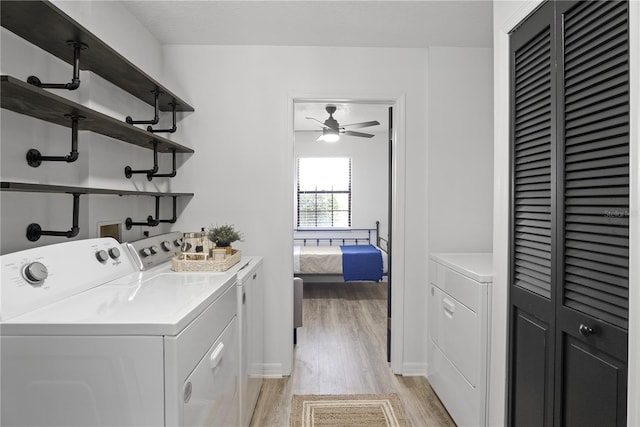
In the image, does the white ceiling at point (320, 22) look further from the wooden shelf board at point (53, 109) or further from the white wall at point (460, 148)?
the wooden shelf board at point (53, 109)

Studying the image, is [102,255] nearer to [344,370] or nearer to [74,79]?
[74,79]

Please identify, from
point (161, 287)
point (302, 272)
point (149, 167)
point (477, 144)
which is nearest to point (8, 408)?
point (161, 287)

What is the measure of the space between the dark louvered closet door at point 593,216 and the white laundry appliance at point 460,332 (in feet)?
1.88

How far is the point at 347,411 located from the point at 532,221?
5.12 ft

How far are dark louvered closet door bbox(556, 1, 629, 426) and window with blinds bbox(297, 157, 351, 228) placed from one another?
5.36m

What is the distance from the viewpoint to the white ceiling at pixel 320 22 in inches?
90.1

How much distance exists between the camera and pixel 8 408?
112 centimetres

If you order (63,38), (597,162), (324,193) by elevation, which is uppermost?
(63,38)

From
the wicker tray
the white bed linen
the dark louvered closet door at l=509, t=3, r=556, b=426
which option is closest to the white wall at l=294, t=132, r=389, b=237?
the white bed linen

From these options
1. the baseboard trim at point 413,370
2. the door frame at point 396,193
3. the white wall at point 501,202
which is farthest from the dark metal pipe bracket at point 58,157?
the baseboard trim at point 413,370

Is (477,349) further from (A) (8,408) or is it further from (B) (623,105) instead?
(A) (8,408)

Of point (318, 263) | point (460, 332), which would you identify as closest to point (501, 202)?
point (460, 332)

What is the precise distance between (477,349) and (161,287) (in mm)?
1534

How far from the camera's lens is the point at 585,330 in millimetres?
1240
